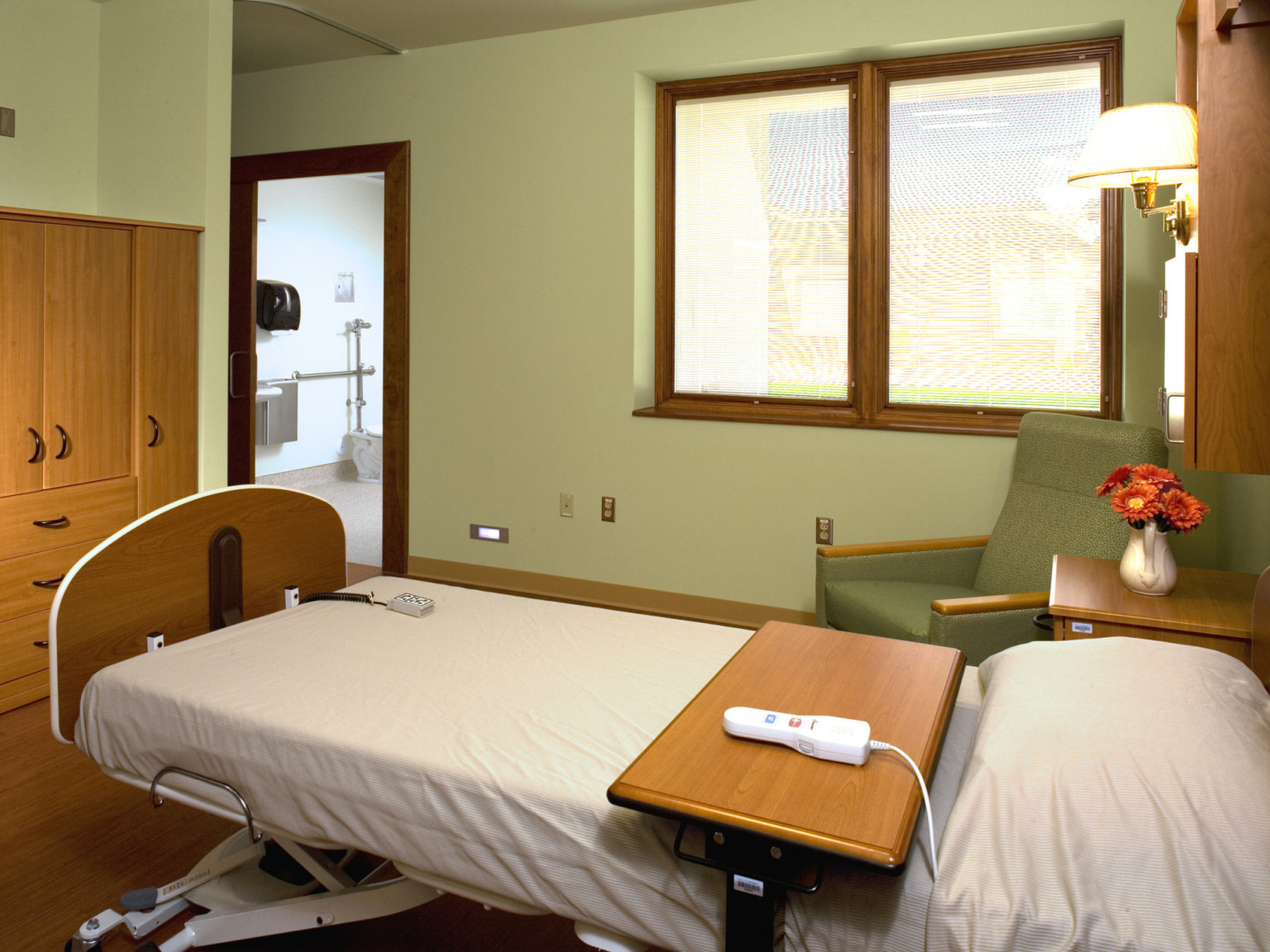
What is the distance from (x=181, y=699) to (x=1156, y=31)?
3621 mm

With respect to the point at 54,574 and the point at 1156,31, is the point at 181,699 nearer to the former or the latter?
the point at 54,574

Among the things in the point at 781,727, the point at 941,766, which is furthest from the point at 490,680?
the point at 941,766

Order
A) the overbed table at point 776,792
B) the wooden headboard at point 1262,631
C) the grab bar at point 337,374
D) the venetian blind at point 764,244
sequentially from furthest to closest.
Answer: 1. the grab bar at point 337,374
2. the venetian blind at point 764,244
3. the wooden headboard at point 1262,631
4. the overbed table at point 776,792

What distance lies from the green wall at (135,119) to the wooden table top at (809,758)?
2.95 metres

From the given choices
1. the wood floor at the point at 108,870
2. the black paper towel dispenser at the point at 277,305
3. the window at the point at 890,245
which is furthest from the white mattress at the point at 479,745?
the black paper towel dispenser at the point at 277,305

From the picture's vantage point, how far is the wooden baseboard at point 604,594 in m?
4.14

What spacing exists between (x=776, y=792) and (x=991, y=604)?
1650 millimetres

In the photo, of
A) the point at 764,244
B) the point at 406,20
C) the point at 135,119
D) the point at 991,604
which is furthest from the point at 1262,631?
the point at 135,119

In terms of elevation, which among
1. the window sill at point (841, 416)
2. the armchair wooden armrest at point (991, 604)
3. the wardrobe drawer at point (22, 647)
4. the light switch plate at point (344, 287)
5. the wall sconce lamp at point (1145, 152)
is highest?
the light switch plate at point (344, 287)

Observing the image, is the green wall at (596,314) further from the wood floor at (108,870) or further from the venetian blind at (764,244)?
the wood floor at (108,870)

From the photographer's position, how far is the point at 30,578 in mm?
3203

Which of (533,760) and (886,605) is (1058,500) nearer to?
(886,605)

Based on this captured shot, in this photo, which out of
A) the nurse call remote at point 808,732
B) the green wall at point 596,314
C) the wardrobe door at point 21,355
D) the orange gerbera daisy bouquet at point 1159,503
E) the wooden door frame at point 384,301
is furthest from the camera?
the wooden door frame at point 384,301

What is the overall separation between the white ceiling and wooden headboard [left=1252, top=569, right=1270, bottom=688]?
3.15 metres
